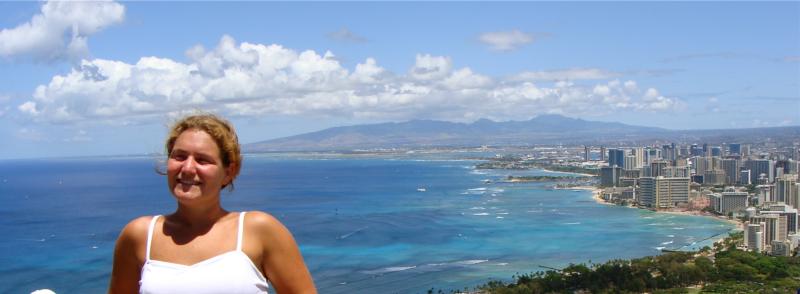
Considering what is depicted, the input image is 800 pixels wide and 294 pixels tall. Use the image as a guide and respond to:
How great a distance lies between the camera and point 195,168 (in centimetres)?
69

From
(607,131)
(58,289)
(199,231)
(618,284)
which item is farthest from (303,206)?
(607,131)

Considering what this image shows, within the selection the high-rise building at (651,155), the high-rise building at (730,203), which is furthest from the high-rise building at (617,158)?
the high-rise building at (730,203)

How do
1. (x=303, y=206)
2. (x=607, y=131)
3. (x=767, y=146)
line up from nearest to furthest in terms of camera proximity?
1. (x=303, y=206)
2. (x=767, y=146)
3. (x=607, y=131)

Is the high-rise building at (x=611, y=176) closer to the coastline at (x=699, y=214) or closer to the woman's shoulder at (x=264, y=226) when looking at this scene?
the coastline at (x=699, y=214)

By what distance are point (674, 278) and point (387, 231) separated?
8.57m

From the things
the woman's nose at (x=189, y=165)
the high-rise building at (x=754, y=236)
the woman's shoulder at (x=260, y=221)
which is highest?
the woman's nose at (x=189, y=165)

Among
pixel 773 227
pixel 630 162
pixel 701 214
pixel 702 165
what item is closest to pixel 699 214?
pixel 701 214

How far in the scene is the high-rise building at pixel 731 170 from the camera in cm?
3303

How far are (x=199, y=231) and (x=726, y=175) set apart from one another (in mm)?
35890

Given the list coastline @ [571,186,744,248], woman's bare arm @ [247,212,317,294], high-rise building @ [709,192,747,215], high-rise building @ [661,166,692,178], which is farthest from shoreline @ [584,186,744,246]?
woman's bare arm @ [247,212,317,294]

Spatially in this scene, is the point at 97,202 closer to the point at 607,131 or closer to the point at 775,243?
the point at 775,243

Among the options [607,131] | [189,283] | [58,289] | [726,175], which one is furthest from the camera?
[607,131]

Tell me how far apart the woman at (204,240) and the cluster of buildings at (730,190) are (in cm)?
1629

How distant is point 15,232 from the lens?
20.1 metres
